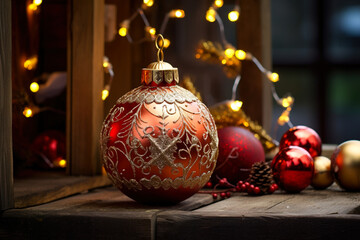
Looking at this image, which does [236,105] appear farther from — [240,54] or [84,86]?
[84,86]

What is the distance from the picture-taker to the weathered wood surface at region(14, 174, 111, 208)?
4.04 feet

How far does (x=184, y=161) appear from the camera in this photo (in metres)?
1.15

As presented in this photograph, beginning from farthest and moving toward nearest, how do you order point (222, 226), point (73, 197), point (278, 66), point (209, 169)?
point (278, 66)
point (73, 197)
point (209, 169)
point (222, 226)

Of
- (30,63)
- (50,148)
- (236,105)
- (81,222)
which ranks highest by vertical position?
(30,63)

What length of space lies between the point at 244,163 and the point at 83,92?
0.42m

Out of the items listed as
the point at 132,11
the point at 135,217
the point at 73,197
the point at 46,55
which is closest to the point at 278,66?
the point at 132,11

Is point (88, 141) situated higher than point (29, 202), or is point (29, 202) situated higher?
point (88, 141)

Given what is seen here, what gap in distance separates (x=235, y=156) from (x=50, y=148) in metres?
0.48

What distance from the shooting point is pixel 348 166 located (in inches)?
55.1

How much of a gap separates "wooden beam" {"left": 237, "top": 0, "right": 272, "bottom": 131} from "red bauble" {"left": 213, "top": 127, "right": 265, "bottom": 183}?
0.32 meters

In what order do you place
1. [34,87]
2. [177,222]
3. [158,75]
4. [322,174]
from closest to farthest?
1. [177,222]
2. [158,75]
3. [322,174]
4. [34,87]

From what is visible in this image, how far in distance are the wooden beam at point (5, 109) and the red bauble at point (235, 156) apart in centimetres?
51

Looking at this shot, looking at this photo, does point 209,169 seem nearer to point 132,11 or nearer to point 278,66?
point 132,11

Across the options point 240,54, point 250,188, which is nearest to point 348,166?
point 250,188
